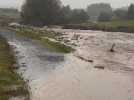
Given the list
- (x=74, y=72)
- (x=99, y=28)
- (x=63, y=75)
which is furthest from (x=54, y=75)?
(x=99, y=28)

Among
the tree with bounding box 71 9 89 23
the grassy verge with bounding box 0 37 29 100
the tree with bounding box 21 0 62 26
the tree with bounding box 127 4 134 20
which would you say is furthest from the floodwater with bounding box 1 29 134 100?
the tree with bounding box 71 9 89 23

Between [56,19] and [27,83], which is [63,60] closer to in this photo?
[27,83]

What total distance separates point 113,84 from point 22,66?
11.9 meters

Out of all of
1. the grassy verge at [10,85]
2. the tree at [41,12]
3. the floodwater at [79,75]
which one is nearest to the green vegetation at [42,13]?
the tree at [41,12]

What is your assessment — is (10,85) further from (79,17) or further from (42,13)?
(79,17)

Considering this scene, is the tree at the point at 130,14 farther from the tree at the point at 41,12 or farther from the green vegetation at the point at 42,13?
the tree at the point at 41,12

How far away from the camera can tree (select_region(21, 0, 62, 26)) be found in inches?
5012

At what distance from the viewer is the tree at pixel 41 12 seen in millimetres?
127312

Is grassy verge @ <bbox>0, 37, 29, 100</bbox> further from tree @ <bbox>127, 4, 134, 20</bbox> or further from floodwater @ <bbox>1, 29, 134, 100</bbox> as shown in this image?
tree @ <bbox>127, 4, 134, 20</bbox>

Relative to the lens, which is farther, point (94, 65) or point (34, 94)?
point (94, 65)

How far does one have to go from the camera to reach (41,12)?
417 feet

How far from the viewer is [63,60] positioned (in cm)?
4681

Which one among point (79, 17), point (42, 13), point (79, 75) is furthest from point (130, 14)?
point (79, 75)

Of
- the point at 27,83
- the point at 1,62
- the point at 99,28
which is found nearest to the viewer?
the point at 27,83
